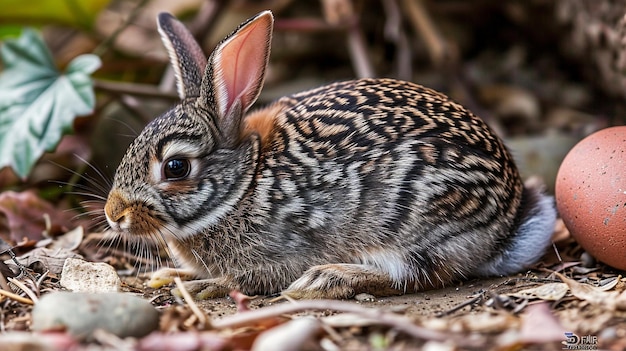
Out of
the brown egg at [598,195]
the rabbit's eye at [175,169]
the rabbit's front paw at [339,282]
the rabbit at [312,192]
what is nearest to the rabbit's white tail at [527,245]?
the rabbit at [312,192]

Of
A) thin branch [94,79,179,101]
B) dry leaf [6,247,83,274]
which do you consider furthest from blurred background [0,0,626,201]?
dry leaf [6,247,83,274]

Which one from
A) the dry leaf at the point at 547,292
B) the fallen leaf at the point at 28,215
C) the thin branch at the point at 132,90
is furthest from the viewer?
the thin branch at the point at 132,90

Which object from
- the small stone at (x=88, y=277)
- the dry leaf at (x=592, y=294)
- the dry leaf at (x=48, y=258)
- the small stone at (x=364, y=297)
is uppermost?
the dry leaf at (x=48, y=258)

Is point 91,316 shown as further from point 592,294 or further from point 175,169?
point 592,294

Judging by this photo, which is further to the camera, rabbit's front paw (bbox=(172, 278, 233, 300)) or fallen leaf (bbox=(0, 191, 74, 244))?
fallen leaf (bbox=(0, 191, 74, 244))

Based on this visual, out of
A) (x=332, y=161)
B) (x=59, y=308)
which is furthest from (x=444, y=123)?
(x=59, y=308)

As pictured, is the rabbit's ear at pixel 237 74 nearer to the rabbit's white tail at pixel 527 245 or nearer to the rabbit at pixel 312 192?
the rabbit at pixel 312 192

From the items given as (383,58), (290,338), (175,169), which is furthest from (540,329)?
(383,58)

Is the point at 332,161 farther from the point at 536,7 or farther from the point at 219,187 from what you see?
the point at 536,7

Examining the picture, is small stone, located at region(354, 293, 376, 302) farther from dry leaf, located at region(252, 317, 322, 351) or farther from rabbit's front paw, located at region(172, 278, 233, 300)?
dry leaf, located at region(252, 317, 322, 351)
